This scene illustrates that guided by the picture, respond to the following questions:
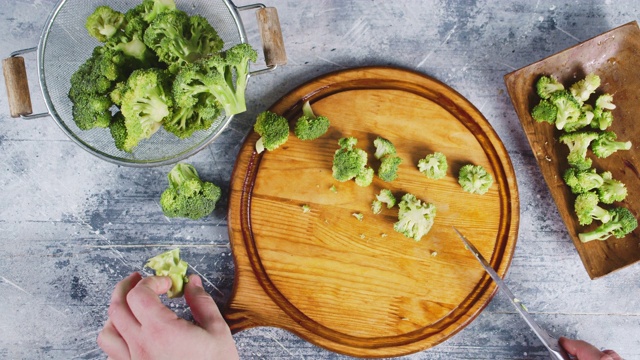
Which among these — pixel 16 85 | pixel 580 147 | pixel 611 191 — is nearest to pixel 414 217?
pixel 580 147

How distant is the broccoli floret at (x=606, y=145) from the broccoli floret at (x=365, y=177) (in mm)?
1137

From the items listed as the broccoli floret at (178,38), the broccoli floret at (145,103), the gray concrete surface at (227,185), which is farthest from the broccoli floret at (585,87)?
the broccoli floret at (145,103)

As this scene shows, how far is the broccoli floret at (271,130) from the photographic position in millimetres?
2303

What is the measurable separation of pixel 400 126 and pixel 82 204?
1726 mm

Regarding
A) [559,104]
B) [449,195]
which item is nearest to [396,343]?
[449,195]

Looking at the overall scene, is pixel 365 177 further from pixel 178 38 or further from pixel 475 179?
pixel 178 38

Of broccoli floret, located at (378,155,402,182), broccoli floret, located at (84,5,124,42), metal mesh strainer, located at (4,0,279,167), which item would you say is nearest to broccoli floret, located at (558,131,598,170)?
broccoli floret, located at (378,155,402,182)

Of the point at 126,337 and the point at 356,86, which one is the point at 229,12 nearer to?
the point at 356,86

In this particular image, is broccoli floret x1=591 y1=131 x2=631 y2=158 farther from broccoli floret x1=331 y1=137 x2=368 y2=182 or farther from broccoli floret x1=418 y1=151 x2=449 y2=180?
broccoli floret x1=331 y1=137 x2=368 y2=182

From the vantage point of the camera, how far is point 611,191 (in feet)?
8.00

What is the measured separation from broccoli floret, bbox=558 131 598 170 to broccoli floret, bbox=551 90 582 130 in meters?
0.08

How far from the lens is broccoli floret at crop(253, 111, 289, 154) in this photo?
90.7 inches

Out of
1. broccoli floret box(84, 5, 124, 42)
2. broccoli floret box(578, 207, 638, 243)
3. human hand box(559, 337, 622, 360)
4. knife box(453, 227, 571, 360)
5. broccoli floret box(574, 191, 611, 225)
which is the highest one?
broccoli floret box(84, 5, 124, 42)

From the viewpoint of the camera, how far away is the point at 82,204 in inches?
103
